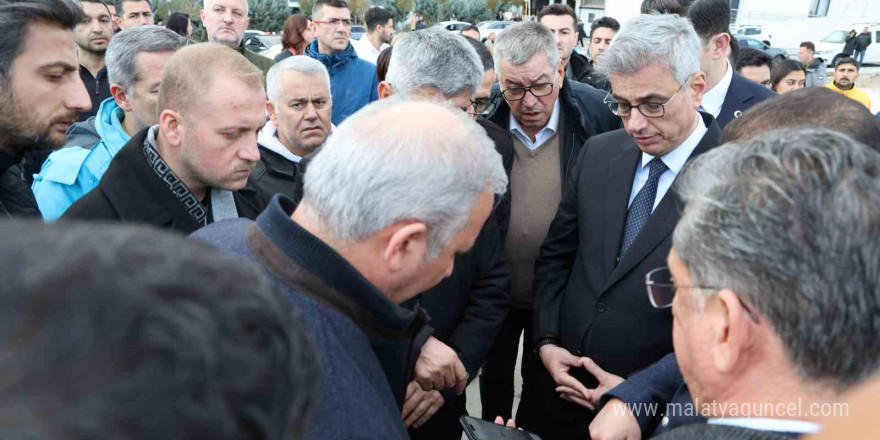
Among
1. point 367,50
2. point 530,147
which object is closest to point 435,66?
point 530,147

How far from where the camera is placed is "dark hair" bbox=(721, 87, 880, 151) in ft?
6.07

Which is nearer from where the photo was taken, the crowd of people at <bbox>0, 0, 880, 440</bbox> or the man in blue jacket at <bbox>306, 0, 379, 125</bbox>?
the crowd of people at <bbox>0, 0, 880, 440</bbox>

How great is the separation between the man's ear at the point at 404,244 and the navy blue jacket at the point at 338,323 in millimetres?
105

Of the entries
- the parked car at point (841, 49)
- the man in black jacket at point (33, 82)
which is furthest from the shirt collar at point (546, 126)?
Answer: the parked car at point (841, 49)

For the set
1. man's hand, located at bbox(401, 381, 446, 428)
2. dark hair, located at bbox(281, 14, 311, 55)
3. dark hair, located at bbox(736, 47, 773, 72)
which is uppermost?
dark hair, located at bbox(281, 14, 311, 55)

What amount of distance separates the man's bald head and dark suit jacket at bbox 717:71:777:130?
100.0 inches

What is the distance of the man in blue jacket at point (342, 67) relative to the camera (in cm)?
562

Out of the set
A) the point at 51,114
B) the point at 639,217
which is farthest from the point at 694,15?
the point at 51,114

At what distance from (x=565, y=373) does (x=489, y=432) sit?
70cm

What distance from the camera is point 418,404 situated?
2627 millimetres

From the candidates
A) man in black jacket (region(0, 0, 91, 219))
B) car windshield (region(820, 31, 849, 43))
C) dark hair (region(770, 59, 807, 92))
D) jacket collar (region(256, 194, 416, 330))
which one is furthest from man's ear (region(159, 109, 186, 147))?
car windshield (region(820, 31, 849, 43))

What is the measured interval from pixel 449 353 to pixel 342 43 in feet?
13.4

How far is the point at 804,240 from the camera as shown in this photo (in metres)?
1.16

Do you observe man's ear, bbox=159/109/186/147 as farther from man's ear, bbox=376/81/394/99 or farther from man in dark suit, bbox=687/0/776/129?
man in dark suit, bbox=687/0/776/129
